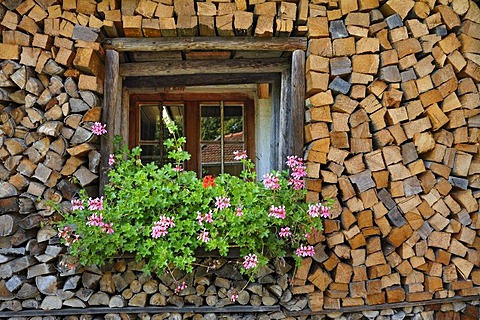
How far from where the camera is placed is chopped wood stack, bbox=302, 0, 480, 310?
8.32 ft

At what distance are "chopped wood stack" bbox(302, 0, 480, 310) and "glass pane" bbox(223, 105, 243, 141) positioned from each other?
110 cm

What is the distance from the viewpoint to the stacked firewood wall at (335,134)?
2.46m

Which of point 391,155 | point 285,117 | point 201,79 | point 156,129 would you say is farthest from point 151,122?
point 391,155

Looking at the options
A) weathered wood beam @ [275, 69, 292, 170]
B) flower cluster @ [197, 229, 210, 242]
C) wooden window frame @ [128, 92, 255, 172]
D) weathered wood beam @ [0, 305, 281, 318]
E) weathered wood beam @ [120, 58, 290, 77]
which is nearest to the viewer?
flower cluster @ [197, 229, 210, 242]

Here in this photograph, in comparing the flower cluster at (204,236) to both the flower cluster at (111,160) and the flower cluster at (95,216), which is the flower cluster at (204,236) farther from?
the flower cluster at (111,160)

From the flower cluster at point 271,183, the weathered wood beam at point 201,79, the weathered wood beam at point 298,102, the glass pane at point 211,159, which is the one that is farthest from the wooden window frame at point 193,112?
the flower cluster at point 271,183

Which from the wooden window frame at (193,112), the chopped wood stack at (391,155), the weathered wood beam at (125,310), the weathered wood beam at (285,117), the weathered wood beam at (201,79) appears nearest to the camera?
the weathered wood beam at (125,310)

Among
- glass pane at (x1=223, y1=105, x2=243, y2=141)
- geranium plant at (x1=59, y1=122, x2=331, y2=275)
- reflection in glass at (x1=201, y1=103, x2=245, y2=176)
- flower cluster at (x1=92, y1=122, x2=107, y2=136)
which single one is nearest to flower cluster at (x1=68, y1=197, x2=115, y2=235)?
geranium plant at (x1=59, y1=122, x2=331, y2=275)

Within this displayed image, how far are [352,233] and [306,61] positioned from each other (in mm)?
1034

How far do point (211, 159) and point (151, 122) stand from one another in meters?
0.59

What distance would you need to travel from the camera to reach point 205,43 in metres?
2.63

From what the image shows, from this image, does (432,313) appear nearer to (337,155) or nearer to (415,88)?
(337,155)

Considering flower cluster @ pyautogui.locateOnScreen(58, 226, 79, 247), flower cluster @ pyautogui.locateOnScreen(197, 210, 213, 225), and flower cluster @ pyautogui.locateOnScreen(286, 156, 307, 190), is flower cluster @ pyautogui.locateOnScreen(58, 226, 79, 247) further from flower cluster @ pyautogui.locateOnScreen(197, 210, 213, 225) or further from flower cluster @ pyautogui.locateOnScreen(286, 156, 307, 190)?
flower cluster @ pyautogui.locateOnScreen(286, 156, 307, 190)

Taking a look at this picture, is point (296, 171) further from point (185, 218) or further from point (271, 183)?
point (185, 218)
